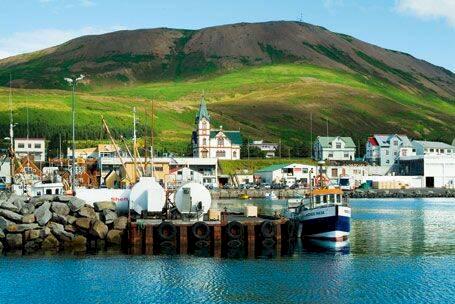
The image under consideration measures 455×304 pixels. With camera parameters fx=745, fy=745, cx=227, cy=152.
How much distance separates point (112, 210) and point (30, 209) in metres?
7.10

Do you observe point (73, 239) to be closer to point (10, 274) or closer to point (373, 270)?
point (10, 274)

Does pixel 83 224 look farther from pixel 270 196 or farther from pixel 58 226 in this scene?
pixel 270 196

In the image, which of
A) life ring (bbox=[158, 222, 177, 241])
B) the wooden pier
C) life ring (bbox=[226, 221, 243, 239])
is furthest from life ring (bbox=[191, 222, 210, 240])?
life ring (bbox=[226, 221, 243, 239])

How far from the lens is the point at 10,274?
50938 millimetres

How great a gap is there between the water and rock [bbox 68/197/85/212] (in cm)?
765

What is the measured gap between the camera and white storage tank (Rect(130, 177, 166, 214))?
228ft

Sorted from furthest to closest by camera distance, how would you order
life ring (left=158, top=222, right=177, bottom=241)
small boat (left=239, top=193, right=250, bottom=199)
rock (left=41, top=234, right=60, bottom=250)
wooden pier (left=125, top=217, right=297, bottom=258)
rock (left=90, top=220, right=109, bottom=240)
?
small boat (left=239, top=193, right=250, bottom=199) < rock (left=90, top=220, right=109, bottom=240) < life ring (left=158, top=222, right=177, bottom=241) < rock (left=41, top=234, right=60, bottom=250) < wooden pier (left=125, top=217, right=297, bottom=258)

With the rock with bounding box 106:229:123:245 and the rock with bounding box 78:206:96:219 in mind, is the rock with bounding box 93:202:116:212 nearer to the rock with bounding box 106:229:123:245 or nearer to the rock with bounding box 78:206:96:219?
the rock with bounding box 78:206:96:219

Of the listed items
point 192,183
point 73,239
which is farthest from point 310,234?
point 73,239

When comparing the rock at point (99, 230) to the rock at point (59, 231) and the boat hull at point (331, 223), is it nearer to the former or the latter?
the rock at point (59, 231)

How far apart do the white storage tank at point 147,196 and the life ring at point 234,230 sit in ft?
27.6

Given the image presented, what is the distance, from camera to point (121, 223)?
65.2 meters

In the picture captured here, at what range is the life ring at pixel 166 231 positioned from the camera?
2488 inches

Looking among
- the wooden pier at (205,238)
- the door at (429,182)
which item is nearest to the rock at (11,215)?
the wooden pier at (205,238)
